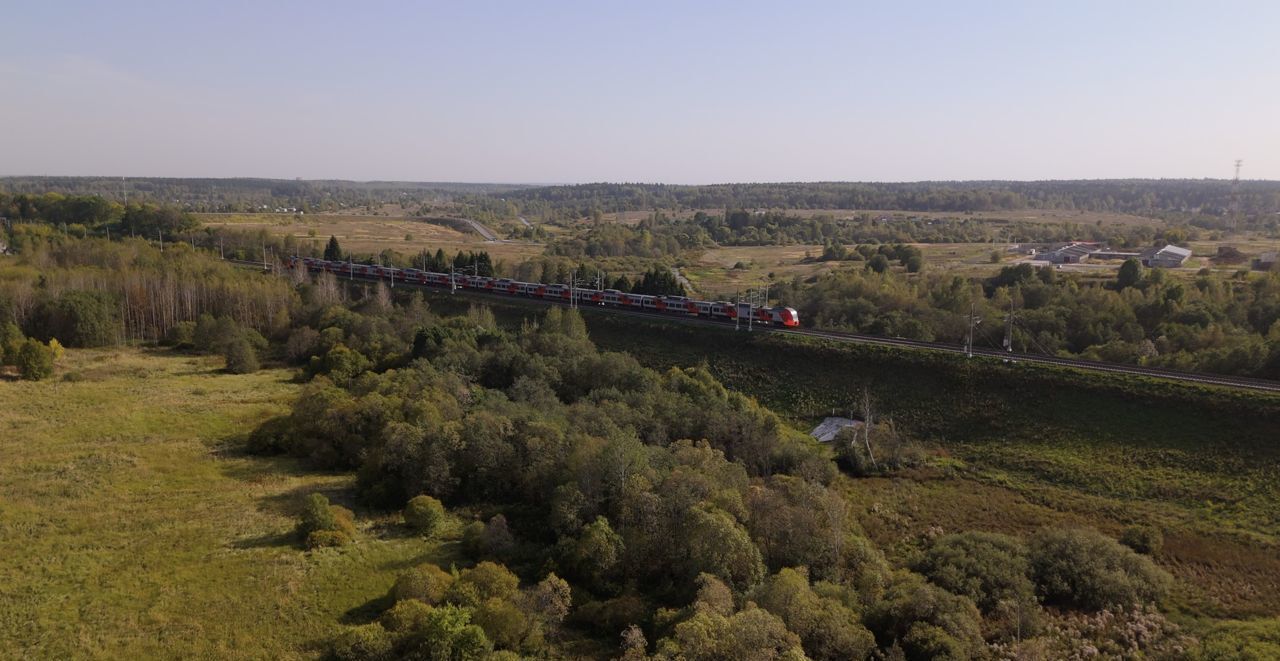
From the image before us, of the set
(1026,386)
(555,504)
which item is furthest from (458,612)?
(1026,386)

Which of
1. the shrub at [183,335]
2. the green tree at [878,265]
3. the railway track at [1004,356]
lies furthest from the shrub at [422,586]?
the green tree at [878,265]

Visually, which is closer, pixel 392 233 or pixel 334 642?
pixel 334 642

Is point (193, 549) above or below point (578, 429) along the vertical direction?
below

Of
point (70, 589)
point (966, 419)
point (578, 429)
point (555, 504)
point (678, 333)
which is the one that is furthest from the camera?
point (678, 333)

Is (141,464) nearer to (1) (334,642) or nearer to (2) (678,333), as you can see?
(1) (334,642)

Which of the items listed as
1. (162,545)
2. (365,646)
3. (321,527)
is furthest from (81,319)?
(365,646)
